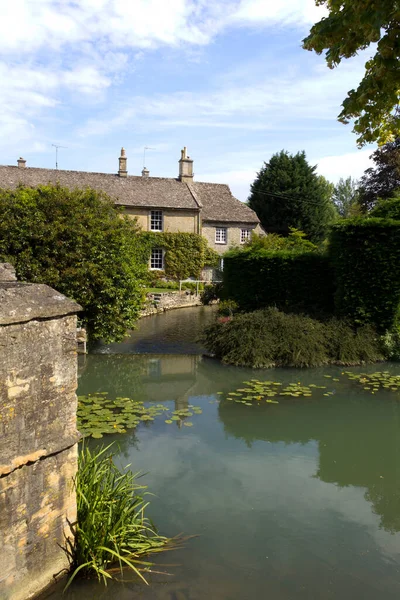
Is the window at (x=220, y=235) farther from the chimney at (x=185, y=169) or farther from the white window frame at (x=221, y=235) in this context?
the chimney at (x=185, y=169)

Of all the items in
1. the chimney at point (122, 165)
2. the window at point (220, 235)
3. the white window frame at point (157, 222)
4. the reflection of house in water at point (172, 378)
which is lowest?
the reflection of house in water at point (172, 378)

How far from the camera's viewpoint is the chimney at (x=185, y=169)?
3826cm

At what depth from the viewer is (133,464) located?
7055 millimetres

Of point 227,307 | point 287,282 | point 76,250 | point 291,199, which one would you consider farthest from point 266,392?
point 291,199

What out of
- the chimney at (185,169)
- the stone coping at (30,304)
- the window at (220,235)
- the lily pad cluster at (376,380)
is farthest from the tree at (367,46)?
the chimney at (185,169)

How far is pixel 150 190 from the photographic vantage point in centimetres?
3653

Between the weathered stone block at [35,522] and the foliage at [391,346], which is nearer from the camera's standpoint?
the weathered stone block at [35,522]

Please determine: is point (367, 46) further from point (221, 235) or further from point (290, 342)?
point (221, 235)

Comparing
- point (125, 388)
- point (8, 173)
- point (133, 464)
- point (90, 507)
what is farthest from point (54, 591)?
point (8, 173)

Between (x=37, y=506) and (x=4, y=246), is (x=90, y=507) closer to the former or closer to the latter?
(x=37, y=506)

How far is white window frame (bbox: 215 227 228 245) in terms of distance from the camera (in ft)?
125

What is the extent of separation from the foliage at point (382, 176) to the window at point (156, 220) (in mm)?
14936

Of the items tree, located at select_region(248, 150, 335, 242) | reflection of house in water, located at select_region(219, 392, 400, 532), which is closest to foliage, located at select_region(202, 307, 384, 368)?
reflection of house in water, located at select_region(219, 392, 400, 532)

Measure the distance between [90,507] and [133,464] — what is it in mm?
2321
